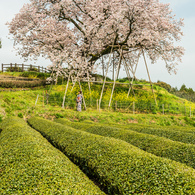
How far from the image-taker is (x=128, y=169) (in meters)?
4.65

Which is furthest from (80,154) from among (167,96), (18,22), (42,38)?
(167,96)

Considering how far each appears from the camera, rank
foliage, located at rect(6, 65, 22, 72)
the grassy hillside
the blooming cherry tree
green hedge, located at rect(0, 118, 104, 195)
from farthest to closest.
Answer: foliage, located at rect(6, 65, 22, 72) < the blooming cherry tree < the grassy hillside < green hedge, located at rect(0, 118, 104, 195)

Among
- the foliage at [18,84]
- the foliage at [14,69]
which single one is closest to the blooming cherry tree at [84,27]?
the foliage at [18,84]

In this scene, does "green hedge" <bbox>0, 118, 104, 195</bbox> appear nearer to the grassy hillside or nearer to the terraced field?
the terraced field

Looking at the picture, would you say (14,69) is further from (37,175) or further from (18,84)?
(37,175)

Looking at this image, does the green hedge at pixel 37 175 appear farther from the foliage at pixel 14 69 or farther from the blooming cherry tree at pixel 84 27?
the foliage at pixel 14 69

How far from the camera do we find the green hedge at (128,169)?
401cm

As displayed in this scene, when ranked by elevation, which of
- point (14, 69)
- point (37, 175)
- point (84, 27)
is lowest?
point (37, 175)

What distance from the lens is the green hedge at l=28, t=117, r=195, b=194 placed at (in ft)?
13.1

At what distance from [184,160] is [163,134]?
3.90m

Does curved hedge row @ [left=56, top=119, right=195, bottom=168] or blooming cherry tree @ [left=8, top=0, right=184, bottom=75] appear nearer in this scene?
curved hedge row @ [left=56, top=119, right=195, bottom=168]

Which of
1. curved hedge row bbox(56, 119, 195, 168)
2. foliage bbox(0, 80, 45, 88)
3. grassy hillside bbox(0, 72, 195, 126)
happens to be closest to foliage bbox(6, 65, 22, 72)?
grassy hillside bbox(0, 72, 195, 126)

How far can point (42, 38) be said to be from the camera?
24.9 meters

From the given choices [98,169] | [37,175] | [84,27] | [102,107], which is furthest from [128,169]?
[84,27]
